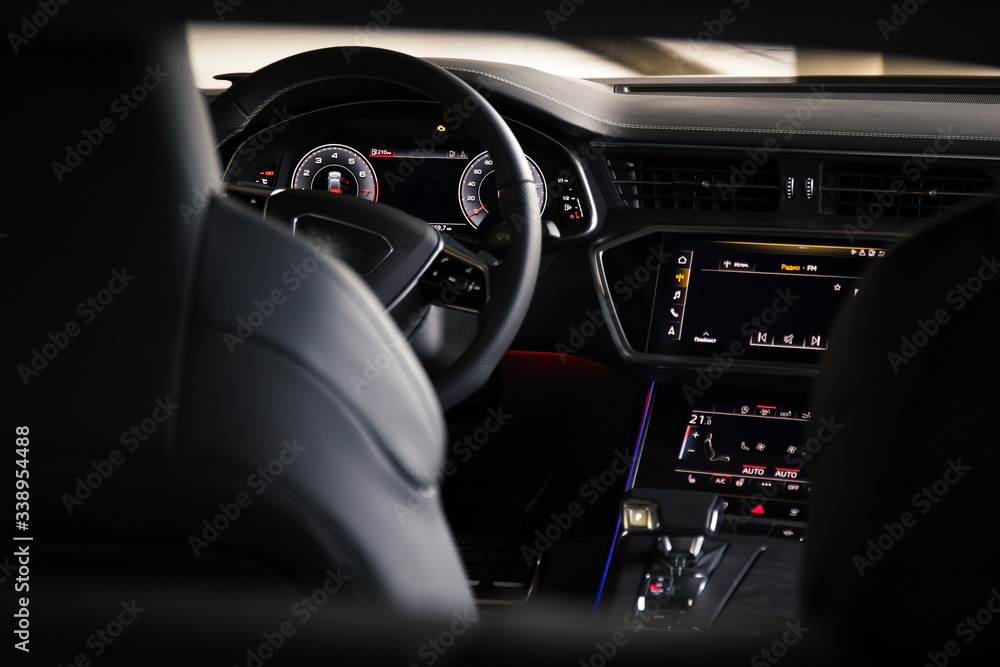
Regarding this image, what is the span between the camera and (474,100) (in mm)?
1695

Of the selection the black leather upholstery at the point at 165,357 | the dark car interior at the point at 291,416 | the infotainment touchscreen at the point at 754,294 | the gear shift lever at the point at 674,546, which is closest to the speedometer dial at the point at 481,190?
the infotainment touchscreen at the point at 754,294

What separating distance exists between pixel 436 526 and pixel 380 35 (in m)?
0.46

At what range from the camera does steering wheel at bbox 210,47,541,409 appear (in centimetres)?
165

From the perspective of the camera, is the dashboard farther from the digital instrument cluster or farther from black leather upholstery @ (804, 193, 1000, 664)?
black leather upholstery @ (804, 193, 1000, 664)

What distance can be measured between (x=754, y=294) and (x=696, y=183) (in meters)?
0.31

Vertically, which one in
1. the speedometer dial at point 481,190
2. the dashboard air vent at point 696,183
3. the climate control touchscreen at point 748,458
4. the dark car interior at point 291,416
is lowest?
the dark car interior at point 291,416

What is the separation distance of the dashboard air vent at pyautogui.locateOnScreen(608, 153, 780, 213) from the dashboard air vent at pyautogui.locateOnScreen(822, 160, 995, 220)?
143 millimetres

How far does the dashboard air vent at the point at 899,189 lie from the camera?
7.48 ft

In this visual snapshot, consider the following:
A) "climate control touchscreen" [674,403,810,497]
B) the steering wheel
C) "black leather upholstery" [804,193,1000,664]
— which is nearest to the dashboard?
"climate control touchscreen" [674,403,810,497]

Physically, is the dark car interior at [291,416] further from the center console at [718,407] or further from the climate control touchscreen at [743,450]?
the climate control touchscreen at [743,450]

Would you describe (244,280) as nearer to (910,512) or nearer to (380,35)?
(380,35)

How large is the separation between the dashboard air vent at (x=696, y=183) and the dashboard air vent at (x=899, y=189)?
14cm

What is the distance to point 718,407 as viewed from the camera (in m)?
2.51

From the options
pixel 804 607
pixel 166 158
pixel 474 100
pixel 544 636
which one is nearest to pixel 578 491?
pixel 474 100
